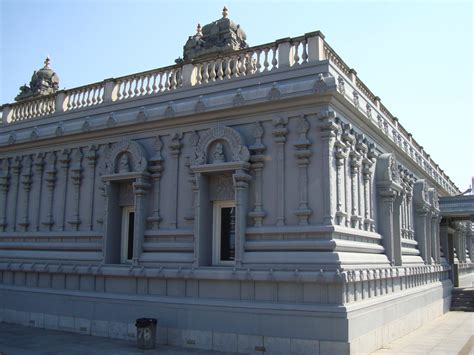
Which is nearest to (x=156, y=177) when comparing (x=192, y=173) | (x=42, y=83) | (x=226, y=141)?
(x=192, y=173)

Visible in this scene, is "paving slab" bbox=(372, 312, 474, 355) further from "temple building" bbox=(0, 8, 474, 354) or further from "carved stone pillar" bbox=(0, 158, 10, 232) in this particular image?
"carved stone pillar" bbox=(0, 158, 10, 232)

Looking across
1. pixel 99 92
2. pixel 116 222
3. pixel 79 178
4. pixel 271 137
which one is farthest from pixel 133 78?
pixel 271 137

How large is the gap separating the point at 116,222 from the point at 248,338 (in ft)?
22.7

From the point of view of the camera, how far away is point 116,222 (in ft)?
58.6

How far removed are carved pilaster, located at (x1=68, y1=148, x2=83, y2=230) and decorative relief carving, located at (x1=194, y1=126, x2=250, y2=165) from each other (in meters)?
5.73

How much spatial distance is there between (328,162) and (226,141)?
11.3 feet

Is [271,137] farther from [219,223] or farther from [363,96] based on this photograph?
[363,96]

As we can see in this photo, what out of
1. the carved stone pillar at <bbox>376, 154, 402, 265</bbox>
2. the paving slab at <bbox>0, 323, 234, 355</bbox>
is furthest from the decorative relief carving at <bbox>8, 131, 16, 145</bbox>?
the carved stone pillar at <bbox>376, 154, 402, 265</bbox>

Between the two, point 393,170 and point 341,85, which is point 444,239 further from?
point 341,85

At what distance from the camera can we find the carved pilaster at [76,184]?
738 inches

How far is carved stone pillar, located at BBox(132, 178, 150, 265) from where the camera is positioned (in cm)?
1664

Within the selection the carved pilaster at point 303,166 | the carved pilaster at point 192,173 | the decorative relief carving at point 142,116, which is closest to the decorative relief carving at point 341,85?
the carved pilaster at point 303,166

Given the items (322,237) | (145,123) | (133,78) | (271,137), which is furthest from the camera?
(133,78)

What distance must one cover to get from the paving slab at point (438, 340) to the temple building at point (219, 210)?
0.57m
